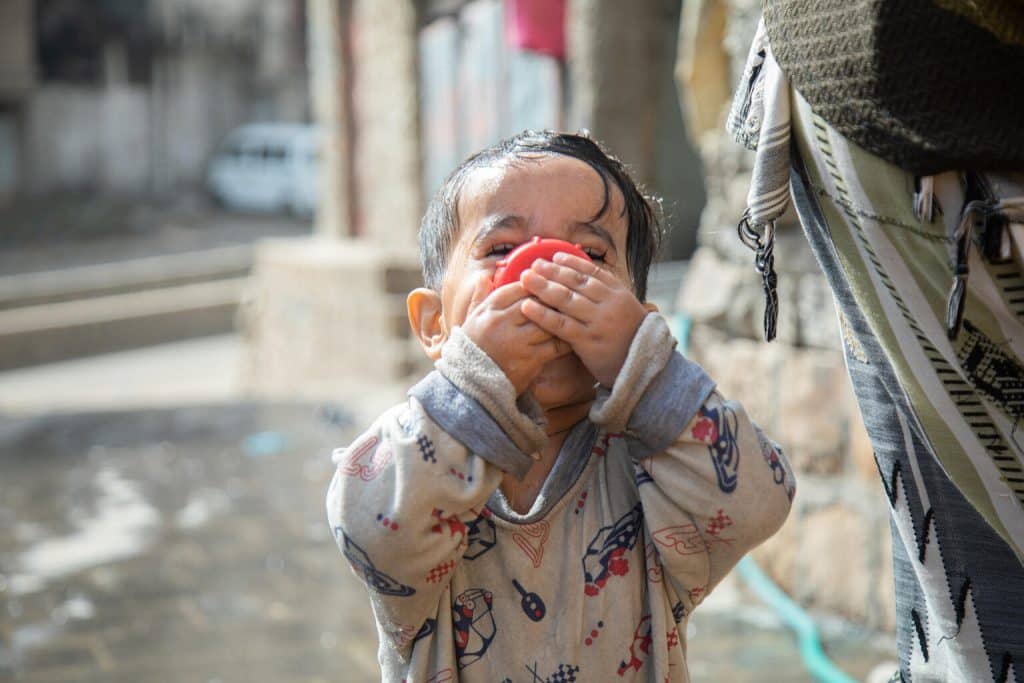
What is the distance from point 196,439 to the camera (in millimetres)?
7422

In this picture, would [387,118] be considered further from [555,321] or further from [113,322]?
[555,321]

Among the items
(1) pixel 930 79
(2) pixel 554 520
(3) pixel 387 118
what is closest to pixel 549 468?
(2) pixel 554 520

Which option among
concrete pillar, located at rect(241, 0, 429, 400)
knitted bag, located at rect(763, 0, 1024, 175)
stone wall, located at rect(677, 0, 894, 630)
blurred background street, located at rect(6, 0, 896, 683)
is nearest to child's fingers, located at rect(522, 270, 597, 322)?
knitted bag, located at rect(763, 0, 1024, 175)

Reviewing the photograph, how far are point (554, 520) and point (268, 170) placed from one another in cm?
2560

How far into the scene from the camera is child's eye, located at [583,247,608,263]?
63.9 inches

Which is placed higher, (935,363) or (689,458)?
(935,363)

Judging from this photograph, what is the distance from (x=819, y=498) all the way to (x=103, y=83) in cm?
2578

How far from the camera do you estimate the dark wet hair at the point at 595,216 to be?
1.67 meters

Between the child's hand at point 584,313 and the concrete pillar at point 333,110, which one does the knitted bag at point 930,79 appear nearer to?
the child's hand at point 584,313

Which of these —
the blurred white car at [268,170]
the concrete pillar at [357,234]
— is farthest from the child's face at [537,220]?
the blurred white car at [268,170]

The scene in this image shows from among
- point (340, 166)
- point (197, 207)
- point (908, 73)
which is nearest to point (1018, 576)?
point (908, 73)

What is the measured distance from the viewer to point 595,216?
5.34 ft

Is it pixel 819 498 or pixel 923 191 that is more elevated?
pixel 923 191

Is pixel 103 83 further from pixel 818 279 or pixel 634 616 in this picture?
pixel 634 616
